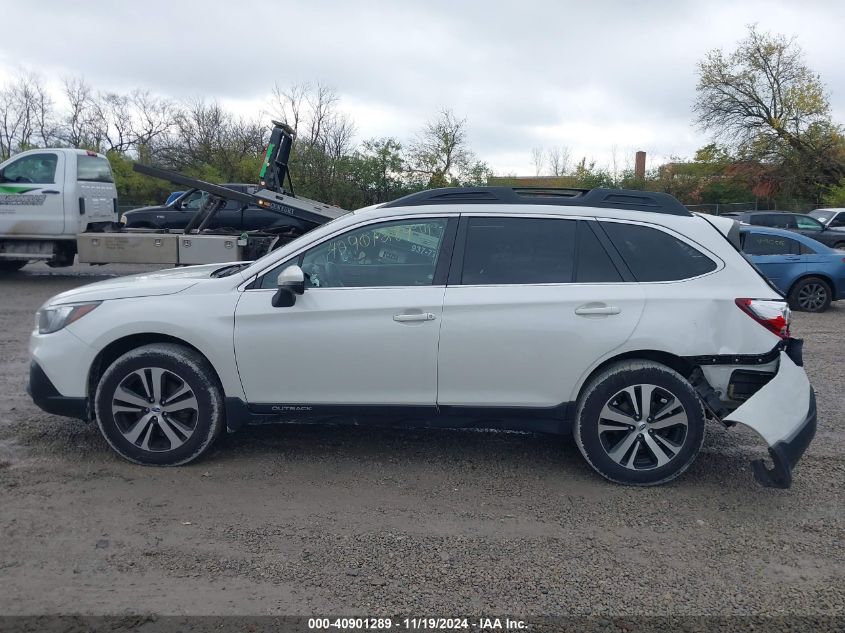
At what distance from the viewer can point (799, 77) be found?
3594 centimetres

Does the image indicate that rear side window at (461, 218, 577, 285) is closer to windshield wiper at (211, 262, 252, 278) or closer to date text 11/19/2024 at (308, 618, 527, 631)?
windshield wiper at (211, 262, 252, 278)

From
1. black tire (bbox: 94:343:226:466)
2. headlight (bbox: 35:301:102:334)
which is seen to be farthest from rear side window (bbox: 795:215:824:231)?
headlight (bbox: 35:301:102:334)

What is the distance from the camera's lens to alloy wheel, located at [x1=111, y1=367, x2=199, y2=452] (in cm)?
456

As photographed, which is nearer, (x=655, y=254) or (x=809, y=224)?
(x=655, y=254)

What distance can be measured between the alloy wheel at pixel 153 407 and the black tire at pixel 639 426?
8.20 ft

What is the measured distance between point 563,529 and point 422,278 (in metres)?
1.73

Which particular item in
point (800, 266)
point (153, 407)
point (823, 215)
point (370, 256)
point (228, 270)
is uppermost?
point (823, 215)

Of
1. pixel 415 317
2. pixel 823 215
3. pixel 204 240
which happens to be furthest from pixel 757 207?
pixel 415 317

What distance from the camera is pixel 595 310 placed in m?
4.38

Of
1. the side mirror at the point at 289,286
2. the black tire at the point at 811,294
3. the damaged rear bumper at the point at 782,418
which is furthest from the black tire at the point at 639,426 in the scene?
the black tire at the point at 811,294

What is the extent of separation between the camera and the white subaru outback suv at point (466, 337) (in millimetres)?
4371

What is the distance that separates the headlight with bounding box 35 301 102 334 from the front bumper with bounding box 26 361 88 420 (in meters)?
0.26

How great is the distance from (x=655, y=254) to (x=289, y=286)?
91.7 inches

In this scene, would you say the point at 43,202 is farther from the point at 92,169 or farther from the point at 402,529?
the point at 402,529
